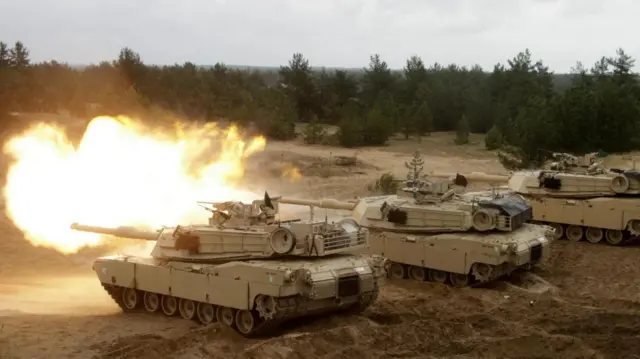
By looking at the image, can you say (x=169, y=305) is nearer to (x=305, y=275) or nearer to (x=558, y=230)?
(x=305, y=275)

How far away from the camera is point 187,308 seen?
17047mm

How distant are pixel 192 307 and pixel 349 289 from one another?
10.8 ft

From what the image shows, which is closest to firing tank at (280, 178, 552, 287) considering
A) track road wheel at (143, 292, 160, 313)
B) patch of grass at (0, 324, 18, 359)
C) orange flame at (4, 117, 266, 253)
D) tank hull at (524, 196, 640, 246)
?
tank hull at (524, 196, 640, 246)

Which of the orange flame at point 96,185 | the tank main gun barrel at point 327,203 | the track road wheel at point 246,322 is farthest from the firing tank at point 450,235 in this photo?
the orange flame at point 96,185

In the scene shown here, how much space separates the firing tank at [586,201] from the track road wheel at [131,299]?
418 inches

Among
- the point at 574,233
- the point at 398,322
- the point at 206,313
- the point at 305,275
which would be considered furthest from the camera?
the point at 574,233

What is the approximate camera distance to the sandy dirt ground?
14.1 metres

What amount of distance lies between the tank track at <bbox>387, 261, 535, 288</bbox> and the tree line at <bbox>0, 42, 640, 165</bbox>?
1910 centimetres

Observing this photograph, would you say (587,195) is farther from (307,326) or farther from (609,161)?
(609,161)

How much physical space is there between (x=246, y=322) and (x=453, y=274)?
634 centimetres

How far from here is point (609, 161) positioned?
40406mm

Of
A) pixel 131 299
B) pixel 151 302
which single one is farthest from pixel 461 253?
pixel 131 299

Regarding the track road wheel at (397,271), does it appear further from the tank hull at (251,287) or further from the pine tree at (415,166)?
the tank hull at (251,287)

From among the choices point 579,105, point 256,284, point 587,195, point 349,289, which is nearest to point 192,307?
point 256,284
